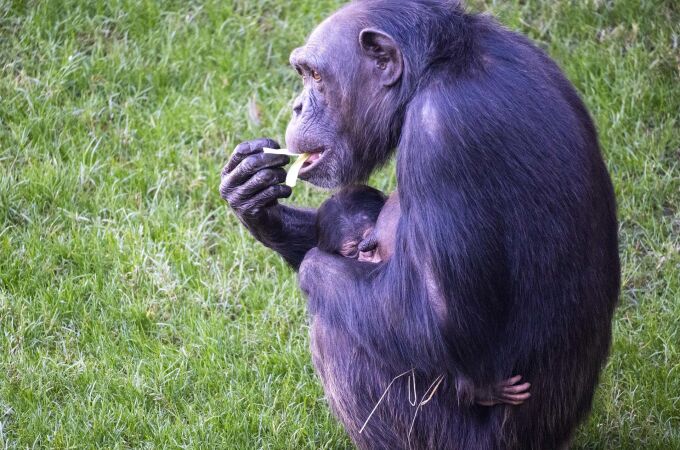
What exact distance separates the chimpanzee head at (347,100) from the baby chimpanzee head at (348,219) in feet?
0.80

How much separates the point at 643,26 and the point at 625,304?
7.72ft

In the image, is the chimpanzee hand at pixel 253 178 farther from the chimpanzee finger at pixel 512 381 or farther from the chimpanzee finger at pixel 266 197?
the chimpanzee finger at pixel 512 381

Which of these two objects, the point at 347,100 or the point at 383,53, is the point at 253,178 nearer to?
the point at 347,100

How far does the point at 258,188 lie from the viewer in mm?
5215

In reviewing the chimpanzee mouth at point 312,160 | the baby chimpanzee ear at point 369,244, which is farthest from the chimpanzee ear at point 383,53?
the baby chimpanzee ear at point 369,244

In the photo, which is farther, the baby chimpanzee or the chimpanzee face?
the baby chimpanzee

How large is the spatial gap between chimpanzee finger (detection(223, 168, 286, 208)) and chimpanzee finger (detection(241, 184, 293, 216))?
0.7 inches

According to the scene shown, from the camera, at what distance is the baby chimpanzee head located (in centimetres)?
548

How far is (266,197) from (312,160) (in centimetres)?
30

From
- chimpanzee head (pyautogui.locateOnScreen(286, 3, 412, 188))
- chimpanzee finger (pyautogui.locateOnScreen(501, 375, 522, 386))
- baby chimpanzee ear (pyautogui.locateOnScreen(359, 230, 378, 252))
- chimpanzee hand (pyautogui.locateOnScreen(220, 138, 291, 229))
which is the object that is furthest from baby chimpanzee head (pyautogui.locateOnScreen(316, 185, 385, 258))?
chimpanzee finger (pyautogui.locateOnScreen(501, 375, 522, 386))

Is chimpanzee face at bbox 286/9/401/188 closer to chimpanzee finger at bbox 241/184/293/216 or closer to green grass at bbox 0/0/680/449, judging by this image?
chimpanzee finger at bbox 241/184/293/216

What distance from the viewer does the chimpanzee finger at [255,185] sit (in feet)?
17.0

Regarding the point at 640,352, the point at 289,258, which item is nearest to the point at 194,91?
the point at 289,258

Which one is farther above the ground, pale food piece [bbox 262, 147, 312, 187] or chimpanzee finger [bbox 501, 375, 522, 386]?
pale food piece [bbox 262, 147, 312, 187]
